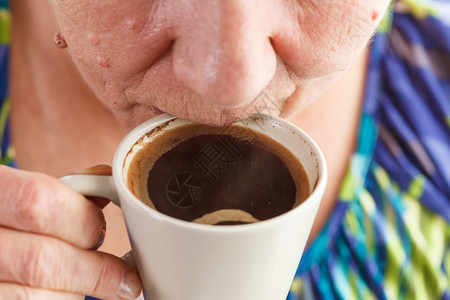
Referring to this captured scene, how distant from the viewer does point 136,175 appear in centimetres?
77

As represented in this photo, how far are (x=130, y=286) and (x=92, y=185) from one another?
199 mm

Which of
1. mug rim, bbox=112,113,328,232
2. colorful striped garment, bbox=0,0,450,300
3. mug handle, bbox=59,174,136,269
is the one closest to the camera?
mug rim, bbox=112,113,328,232

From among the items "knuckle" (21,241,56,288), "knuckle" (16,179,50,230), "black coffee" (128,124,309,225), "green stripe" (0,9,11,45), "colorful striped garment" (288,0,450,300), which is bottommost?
"colorful striped garment" (288,0,450,300)

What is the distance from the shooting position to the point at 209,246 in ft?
1.95

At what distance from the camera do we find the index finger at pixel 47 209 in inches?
26.6

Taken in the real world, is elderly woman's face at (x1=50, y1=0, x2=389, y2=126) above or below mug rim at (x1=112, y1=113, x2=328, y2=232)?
above

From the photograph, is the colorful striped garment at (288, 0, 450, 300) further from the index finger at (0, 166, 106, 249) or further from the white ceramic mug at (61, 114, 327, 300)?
the index finger at (0, 166, 106, 249)

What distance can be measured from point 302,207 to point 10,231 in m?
0.48

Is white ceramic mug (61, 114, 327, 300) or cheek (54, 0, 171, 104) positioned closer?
white ceramic mug (61, 114, 327, 300)

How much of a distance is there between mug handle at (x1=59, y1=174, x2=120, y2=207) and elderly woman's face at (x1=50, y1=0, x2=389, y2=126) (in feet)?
0.66

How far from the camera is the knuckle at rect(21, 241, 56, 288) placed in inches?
27.5

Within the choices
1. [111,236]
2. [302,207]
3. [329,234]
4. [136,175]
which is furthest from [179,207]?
[329,234]

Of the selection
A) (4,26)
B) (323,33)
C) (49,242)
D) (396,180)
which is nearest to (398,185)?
(396,180)

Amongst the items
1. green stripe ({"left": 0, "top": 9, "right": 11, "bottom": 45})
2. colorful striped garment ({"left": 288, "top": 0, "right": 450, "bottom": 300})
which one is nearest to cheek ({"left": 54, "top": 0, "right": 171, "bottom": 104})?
green stripe ({"left": 0, "top": 9, "right": 11, "bottom": 45})
